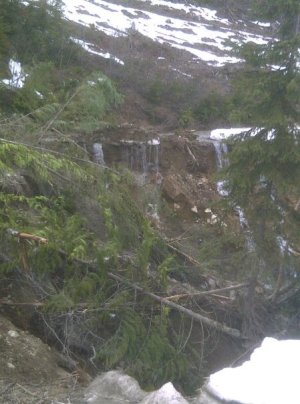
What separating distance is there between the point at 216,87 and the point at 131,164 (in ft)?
29.7

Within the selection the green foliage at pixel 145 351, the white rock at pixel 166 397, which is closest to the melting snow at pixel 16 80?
the green foliage at pixel 145 351

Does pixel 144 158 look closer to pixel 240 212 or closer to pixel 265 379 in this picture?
pixel 240 212

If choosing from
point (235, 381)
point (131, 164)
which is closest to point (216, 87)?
point (131, 164)

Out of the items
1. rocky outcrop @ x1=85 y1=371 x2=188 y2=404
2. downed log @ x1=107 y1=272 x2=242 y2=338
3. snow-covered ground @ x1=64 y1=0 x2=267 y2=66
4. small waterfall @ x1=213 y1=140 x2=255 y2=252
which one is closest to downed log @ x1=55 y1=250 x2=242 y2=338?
downed log @ x1=107 y1=272 x2=242 y2=338

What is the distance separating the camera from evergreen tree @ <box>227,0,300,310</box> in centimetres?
806

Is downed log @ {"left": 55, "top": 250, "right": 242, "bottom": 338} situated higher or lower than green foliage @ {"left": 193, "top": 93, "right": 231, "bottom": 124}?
higher

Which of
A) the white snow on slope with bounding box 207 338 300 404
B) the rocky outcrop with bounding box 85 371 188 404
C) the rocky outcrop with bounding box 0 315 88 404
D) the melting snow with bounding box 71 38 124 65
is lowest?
the melting snow with bounding box 71 38 124 65

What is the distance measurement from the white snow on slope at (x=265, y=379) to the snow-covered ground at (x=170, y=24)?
23559 millimetres

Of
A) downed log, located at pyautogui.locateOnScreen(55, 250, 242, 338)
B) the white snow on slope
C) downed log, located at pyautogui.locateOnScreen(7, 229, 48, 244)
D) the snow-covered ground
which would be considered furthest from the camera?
the snow-covered ground

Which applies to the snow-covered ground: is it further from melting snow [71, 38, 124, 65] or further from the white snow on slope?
the white snow on slope

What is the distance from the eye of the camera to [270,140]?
27.2 feet

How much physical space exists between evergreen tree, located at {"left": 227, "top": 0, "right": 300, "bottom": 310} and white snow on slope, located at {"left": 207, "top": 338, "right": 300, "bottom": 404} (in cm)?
470

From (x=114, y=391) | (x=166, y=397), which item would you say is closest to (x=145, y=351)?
(x=114, y=391)

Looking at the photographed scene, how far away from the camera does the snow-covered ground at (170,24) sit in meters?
29.2
